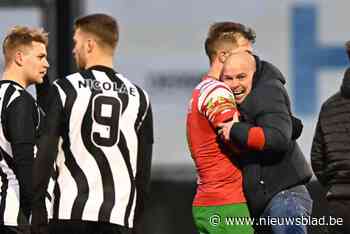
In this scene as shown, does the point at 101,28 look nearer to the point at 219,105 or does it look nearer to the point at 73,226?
the point at 219,105

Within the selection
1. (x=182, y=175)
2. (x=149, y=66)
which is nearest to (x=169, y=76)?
(x=149, y=66)

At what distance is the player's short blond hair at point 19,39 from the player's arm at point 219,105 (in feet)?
3.03

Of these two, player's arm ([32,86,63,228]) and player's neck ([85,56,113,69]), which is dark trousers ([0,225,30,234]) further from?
player's neck ([85,56,113,69])

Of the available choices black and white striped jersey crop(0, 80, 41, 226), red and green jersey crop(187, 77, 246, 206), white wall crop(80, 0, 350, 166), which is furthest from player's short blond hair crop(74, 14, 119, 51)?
white wall crop(80, 0, 350, 166)

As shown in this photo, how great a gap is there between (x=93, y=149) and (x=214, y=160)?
589 mm

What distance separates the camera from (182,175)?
29.7ft

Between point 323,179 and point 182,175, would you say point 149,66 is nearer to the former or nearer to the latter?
point 182,175

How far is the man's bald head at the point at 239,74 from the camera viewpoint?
17.4 ft

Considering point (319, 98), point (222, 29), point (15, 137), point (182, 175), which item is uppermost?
point (222, 29)

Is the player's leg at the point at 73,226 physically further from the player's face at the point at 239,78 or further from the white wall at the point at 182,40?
the white wall at the point at 182,40

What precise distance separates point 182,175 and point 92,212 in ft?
11.7

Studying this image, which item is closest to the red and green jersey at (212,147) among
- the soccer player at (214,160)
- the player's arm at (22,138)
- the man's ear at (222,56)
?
the soccer player at (214,160)

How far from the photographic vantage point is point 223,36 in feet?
18.1

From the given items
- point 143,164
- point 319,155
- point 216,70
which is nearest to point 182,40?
point 319,155
